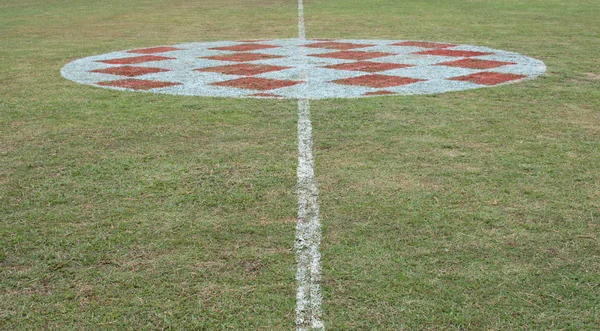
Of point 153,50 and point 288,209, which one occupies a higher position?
point 288,209

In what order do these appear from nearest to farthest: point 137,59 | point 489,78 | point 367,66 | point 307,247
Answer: point 307,247 → point 489,78 → point 367,66 → point 137,59

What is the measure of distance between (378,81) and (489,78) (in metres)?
1.14

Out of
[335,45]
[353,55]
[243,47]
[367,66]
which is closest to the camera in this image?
[367,66]

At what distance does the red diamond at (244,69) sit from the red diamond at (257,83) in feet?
1.33

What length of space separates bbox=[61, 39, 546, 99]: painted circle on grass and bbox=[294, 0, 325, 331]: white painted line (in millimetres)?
2110

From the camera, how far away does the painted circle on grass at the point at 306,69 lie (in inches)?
281

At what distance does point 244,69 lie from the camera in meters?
8.34

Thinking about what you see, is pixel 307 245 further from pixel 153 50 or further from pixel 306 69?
pixel 153 50

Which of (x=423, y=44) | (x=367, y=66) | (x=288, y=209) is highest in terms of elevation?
(x=288, y=209)

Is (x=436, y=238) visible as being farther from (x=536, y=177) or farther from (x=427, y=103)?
(x=427, y=103)

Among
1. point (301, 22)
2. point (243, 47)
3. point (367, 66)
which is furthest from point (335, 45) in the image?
point (301, 22)

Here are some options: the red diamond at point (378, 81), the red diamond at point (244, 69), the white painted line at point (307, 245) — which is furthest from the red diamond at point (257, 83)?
the white painted line at point (307, 245)

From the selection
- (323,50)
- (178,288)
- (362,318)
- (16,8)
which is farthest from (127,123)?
(16,8)

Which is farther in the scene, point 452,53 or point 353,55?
point 452,53
